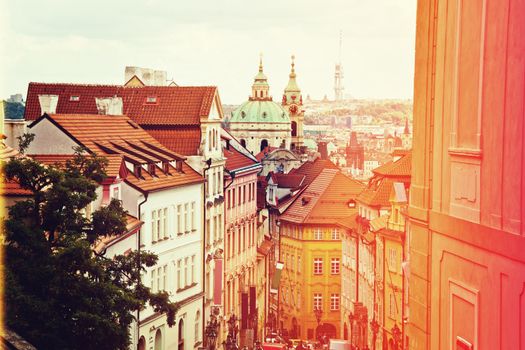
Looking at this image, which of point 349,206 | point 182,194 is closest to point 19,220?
point 182,194

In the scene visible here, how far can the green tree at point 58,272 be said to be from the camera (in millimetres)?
17078

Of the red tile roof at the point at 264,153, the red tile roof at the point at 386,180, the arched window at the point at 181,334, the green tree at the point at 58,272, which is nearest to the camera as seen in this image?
the green tree at the point at 58,272

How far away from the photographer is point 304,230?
77.7m

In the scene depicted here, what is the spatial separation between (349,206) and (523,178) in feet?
219

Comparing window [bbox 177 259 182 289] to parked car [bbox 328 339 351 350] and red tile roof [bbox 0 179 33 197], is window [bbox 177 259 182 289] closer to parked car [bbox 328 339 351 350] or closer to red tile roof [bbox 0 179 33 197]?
parked car [bbox 328 339 351 350]

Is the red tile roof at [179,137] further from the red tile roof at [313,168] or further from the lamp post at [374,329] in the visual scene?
the red tile roof at [313,168]

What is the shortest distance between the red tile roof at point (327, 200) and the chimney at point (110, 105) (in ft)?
107

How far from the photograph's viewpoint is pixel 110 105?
42219 millimetres

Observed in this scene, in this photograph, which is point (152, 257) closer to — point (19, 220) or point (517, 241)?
point (19, 220)

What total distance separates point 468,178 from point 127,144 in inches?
1188

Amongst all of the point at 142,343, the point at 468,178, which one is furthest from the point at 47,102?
the point at 468,178

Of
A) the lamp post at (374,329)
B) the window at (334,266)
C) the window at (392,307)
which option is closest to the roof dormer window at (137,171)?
the window at (392,307)

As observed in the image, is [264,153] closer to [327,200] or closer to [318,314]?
[327,200]

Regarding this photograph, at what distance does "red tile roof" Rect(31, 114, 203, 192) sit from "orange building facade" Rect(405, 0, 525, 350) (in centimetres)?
2303
